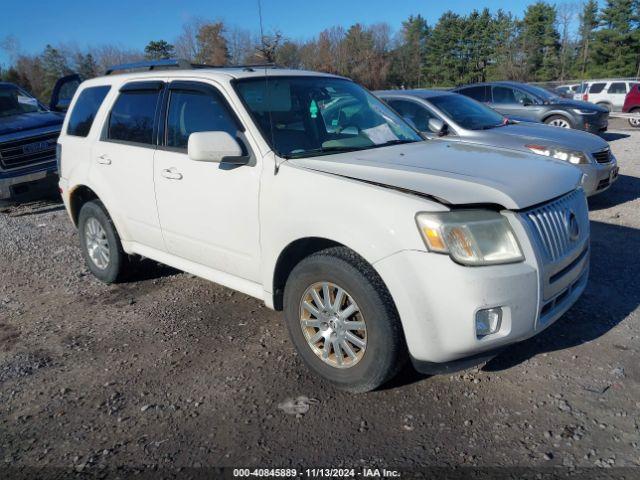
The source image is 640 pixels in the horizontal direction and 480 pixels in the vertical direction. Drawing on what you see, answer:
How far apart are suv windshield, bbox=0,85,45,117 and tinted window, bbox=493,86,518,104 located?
10889 millimetres

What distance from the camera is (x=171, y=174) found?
398 cm

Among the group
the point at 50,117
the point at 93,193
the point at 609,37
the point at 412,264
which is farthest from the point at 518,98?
the point at 609,37

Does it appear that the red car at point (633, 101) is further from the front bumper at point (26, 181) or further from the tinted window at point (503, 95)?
the front bumper at point (26, 181)

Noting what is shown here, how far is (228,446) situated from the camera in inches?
108

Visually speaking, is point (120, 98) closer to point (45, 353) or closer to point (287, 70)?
point (287, 70)

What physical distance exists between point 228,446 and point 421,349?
1.13 meters

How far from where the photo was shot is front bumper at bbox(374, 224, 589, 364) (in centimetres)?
258

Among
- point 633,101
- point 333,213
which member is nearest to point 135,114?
point 333,213

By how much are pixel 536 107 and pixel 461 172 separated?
482 inches

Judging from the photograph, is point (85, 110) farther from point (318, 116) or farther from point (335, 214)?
point (335, 214)

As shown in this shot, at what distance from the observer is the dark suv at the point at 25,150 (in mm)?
8438

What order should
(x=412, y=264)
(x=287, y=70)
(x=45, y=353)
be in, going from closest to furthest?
(x=412, y=264) < (x=45, y=353) < (x=287, y=70)

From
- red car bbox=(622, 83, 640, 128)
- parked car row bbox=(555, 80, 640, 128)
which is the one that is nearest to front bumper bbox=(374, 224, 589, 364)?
parked car row bbox=(555, 80, 640, 128)

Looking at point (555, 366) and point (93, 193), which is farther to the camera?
point (93, 193)
